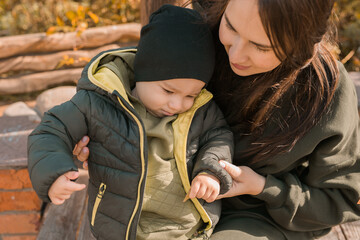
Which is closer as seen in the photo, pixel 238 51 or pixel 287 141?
pixel 238 51

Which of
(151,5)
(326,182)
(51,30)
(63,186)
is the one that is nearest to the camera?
(63,186)

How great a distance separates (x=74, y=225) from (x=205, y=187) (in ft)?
3.42

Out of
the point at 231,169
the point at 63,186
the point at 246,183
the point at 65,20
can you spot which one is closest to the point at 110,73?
the point at 63,186

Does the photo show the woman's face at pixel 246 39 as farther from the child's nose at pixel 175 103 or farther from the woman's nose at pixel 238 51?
the child's nose at pixel 175 103

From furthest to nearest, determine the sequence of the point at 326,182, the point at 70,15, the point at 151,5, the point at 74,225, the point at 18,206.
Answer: the point at 70,15
the point at 18,206
the point at 151,5
the point at 74,225
the point at 326,182

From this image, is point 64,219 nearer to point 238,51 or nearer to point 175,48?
point 175,48

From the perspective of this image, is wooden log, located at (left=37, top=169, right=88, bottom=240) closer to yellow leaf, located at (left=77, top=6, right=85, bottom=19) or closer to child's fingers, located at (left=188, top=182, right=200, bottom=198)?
child's fingers, located at (left=188, top=182, right=200, bottom=198)

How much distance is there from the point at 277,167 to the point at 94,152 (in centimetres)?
85

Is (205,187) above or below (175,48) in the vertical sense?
below

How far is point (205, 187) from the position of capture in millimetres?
1566

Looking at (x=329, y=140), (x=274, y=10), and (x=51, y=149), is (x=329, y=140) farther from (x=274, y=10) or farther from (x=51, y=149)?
(x=51, y=149)

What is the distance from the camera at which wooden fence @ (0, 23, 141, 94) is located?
4941 mm

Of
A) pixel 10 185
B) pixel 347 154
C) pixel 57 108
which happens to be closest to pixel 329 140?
pixel 347 154

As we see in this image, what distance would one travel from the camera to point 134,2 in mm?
5574
